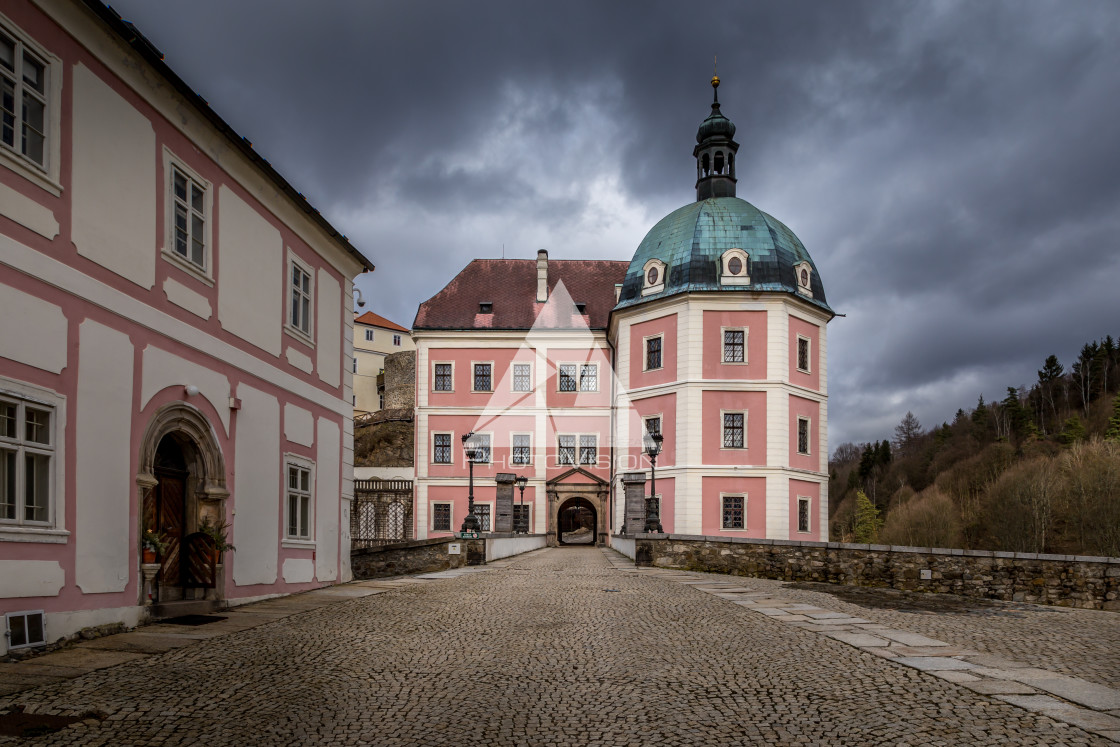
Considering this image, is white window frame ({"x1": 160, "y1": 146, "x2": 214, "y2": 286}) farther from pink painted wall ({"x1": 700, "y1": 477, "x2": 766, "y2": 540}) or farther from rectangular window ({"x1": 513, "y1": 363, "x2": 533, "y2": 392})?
rectangular window ({"x1": 513, "y1": 363, "x2": 533, "y2": 392})

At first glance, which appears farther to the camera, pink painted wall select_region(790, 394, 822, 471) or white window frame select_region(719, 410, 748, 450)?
pink painted wall select_region(790, 394, 822, 471)

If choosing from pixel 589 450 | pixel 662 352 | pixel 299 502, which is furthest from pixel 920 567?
pixel 589 450

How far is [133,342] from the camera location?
10.1 m

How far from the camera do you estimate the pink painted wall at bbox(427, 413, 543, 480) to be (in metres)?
40.8

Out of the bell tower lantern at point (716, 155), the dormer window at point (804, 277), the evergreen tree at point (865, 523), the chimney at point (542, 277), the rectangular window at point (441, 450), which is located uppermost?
the bell tower lantern at point (716, 155)

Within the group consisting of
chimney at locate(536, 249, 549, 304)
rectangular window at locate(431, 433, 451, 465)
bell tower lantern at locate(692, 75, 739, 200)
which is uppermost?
bell tower lantern at locate(692, 75, 739, 200)

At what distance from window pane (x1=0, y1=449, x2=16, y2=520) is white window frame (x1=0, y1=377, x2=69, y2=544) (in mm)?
33

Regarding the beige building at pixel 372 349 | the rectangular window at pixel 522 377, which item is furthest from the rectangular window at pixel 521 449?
the beige building at pixel 372 349

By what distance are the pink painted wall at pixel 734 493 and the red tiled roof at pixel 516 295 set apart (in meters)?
12.4

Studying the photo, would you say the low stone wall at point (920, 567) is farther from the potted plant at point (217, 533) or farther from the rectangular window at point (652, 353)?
the rectangular window at point (652, 353)

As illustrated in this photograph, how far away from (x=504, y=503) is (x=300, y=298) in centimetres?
1734

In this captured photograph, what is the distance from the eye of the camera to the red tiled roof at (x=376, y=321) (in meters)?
79.5

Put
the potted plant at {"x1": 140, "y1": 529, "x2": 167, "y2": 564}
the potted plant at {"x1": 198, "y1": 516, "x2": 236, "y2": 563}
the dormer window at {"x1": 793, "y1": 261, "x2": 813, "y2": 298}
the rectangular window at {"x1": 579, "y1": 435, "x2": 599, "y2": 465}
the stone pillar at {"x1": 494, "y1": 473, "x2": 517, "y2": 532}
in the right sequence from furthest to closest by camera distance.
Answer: the rectangular window at {"x1": 579, "y1": 435, "x2": 599, "y2": 465}
the dormer window at {"x1": 793, "y1": 261, "x2": 813, "y2": 298}
the stone pillar at {"x1": 494, "y1": 473, "x2": 517, "y2": 532}
the potted plant at {"x1": 198, "y1": 516, "x2": 236, "y2": 563}
the potted plant at {"x1": 140, "y1": 529, "x2": 167, "y2": 564}

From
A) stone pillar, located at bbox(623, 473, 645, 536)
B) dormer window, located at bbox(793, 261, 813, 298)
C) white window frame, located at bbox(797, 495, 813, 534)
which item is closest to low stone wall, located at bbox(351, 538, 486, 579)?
stone pillar, located at bbox(623, 473, 645, 536)
